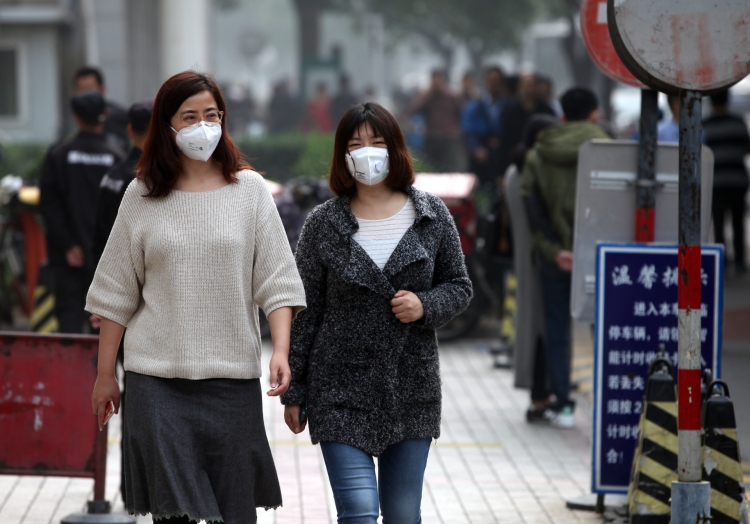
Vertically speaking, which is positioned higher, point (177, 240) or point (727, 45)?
point (727, 45)

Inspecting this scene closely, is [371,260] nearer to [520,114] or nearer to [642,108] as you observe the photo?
[642,108]

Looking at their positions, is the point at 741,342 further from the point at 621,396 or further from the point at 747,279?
the point at 621,396

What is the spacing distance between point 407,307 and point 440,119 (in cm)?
1695

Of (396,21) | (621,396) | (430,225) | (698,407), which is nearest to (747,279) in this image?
(621,396)

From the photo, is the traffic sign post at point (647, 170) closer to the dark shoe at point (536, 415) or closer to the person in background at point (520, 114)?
the dark shoe at point (536, 415)

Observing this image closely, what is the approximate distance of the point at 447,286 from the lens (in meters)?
4.07

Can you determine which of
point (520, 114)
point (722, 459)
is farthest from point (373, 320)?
point (520, 114)

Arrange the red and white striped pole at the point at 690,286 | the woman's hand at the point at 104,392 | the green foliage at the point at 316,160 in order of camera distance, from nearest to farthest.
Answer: the woman's hand at the point at 104,392 → the red and white striped pole at the point at 690,286 → the green foliage at the point at 316,160

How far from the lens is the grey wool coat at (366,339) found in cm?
394

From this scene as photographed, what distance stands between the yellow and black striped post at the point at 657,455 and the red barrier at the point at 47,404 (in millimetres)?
2360

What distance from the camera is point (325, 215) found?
4.09 metres

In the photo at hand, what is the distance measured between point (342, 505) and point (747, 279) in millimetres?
12002

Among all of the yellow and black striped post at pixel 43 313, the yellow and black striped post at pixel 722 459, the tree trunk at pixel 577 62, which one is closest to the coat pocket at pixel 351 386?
the yellow and black striped post at pixel 722 459

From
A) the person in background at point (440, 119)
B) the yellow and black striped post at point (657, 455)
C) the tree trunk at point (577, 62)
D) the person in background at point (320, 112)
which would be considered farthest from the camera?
the person in background at point (320, 112)
